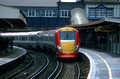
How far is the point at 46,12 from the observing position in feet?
151

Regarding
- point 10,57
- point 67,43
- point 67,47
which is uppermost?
point 67,43

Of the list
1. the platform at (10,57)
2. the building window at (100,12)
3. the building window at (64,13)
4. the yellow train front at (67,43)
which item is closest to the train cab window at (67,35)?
the yellow train front at (67,43)

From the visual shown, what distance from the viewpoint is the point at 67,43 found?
1552cm

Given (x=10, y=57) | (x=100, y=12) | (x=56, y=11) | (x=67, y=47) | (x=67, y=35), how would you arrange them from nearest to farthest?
(x=67, y=47) < (x=67, y=35) < (x=10, y=57) < (x=100, y=12) < (x=56, y=11)

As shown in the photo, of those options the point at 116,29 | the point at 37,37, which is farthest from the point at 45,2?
the point at 116,29

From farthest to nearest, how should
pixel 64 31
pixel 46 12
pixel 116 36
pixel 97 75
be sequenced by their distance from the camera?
pixel 46 12
pixel 116 36
pixel 64 31
pixel 97 75

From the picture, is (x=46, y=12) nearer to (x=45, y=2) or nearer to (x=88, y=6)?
(x=45, y=2)

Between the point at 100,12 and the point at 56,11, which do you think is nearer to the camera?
the point at 100,12

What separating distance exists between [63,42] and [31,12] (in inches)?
1255

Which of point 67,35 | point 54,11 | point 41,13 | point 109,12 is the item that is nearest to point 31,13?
point 41,13

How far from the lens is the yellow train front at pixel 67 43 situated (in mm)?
15383

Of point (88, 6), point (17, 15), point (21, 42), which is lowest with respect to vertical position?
point (21, 42)

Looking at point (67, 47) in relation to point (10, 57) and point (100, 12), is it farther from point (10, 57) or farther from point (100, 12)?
point (100, 12)

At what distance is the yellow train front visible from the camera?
50.5 ft
